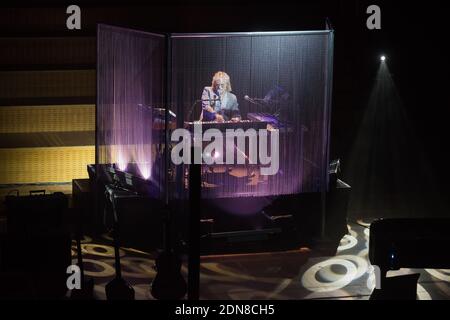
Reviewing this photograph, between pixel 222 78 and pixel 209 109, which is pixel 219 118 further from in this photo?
pixel 222 78

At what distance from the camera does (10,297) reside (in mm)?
5875

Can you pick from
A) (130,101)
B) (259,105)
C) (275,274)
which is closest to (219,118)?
(259,105)

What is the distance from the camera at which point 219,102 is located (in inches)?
324

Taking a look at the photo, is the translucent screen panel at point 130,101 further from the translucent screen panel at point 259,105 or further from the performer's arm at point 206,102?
the performer's arm at point 206,102

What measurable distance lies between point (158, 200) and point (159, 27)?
3129 mm

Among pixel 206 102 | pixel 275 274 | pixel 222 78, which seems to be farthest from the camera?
pixel 206 102

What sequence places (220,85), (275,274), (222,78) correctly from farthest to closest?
(220,85), (222,78), (275,274)

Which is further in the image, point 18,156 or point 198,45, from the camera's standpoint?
point 18,156

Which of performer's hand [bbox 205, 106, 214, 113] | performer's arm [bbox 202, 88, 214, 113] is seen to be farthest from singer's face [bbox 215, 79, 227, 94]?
performer's hand [bbox 205, 106, 214, 113]

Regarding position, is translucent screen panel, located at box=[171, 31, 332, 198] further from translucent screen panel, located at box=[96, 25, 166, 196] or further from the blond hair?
translucent screen panel, located at box=[96, 25, 166, 196]

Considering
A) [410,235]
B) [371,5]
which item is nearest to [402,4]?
[371,5]

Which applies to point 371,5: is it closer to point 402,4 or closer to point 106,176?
point 402,4

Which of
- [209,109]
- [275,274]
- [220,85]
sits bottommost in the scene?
[275,274]

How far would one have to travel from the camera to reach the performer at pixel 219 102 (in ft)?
25.9
